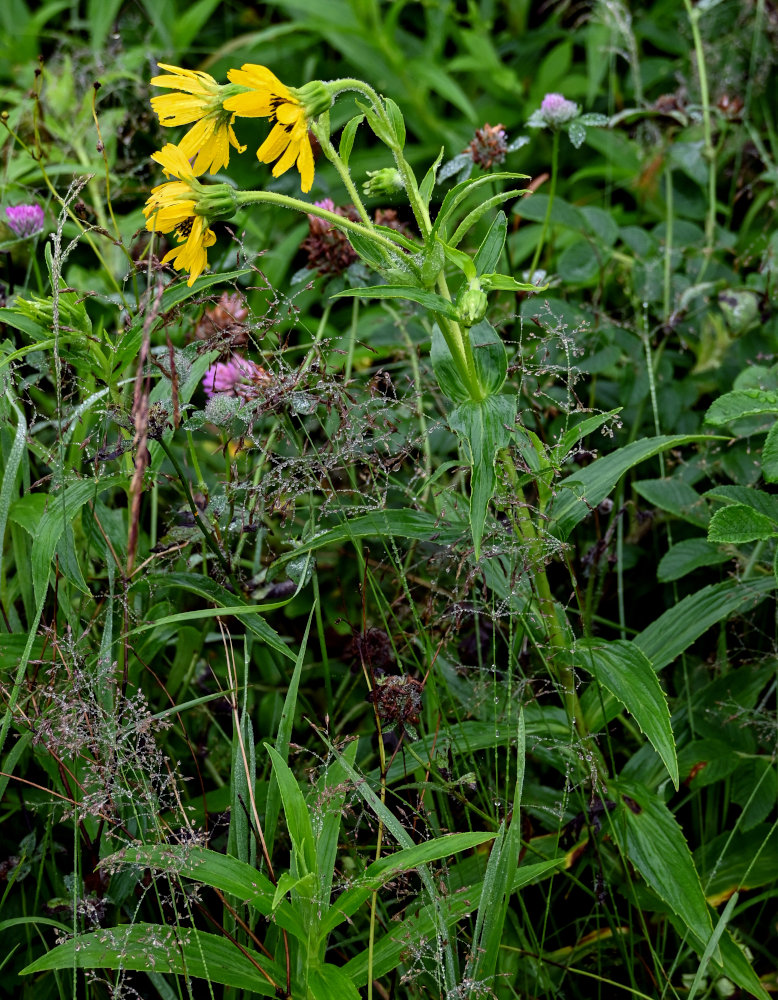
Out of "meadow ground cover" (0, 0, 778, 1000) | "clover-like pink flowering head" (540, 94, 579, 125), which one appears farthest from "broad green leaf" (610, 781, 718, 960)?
"clover-like pink flowering head" (540, 94, 579, 125)

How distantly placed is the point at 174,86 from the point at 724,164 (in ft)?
5.56

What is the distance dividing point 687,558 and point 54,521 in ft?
2.82

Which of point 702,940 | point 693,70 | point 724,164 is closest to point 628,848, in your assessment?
point 702,940

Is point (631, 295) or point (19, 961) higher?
point (631, 295)

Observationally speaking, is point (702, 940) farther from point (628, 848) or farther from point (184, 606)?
point (184, 606)

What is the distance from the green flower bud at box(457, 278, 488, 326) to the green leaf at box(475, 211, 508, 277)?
133mm

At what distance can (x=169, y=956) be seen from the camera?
3.11ft

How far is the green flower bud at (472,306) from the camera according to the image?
3.28 feet

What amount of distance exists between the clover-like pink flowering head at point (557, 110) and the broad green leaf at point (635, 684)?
966mm

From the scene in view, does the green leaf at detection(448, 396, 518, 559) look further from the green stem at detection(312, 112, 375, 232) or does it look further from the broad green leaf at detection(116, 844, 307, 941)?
the broad green leaf at detection(116, 844, 307, 941)

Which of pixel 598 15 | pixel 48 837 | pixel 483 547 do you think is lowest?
pixel 48 837

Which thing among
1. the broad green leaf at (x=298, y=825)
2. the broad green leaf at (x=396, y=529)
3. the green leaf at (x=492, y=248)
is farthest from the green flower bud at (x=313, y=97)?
the broad green leaf at (x=298, y=825)

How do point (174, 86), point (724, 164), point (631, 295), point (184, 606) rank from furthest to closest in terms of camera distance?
point (724, 164) < point (631, 295) < point (184, 606) < point (174, 86)

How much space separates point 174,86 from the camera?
1.03 m
